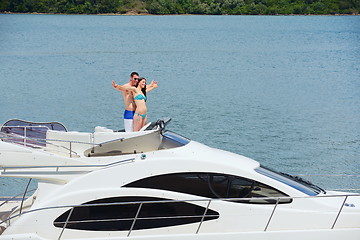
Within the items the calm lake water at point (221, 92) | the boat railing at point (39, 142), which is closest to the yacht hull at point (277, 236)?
the boat railing at point (39, 142)

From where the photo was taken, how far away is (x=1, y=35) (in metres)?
67.0

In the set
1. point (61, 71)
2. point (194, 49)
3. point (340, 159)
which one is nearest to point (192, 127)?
point (340, 159)

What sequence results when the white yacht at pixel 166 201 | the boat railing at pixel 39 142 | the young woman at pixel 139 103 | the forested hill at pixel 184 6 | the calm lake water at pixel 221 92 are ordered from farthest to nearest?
the forested hill at pixel 184 6
the calm lake water at pixel 221 92
the young woman at pixel 139 103
the boat railing at pixel 39 142
the white yacht at pixel 166 201

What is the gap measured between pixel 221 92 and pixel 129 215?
75.9 feet

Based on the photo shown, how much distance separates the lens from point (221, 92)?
29484mm

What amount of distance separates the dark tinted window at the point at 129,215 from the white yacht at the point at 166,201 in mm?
11

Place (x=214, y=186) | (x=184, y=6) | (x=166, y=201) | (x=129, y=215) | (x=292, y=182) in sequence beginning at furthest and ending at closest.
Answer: (x=184, y=6) → (x=292, y=182) → (x=214, y=186) → (x=129, y=215) → (x=166, y=201)

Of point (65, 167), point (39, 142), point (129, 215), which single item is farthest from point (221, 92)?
point (129, 215)

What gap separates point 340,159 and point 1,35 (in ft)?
186

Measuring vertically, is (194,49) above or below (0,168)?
above

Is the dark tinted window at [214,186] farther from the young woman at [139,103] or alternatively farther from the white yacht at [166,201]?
the young woman at [139,103]

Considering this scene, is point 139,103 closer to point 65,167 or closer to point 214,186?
point 65,167

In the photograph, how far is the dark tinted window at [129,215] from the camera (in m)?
6.58

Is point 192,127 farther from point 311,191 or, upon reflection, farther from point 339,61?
point 339,61
